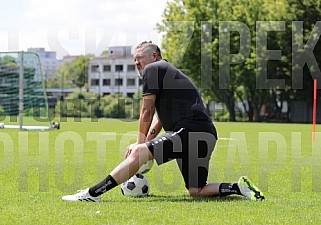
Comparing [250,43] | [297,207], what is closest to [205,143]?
[297,207]

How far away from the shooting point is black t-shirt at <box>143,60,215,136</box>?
7191 mm

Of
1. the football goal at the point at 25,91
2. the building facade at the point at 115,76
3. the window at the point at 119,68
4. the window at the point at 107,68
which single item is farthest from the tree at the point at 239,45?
the window at the point at 107,68

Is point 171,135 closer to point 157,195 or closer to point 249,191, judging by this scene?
point 157,195

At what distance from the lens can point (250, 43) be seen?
158 ft

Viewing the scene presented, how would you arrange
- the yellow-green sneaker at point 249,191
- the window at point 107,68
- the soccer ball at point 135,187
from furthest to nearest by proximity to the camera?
the window at point 107,68, the soccer ball at point 135,187, the yellow-green sneaker at point 249,191

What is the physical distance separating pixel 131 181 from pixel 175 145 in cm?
84

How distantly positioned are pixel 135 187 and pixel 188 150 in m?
0.87

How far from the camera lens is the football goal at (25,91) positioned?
2981 centimetres

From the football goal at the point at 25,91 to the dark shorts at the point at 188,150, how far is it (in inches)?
870

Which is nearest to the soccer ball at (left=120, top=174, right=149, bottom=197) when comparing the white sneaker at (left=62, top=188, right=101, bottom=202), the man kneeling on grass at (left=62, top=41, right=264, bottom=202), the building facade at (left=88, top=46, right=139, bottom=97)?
the man kneeling on grass at (left=62, top=41, right=264, bottom=202)

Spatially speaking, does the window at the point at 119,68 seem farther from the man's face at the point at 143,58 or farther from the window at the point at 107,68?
the man's face at the point at 143,58

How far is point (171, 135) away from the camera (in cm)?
713

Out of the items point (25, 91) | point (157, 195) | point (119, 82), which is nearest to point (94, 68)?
point (119, 82)

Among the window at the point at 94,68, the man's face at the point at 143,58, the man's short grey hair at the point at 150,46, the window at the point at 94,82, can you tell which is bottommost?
the window at the point at 94,82
